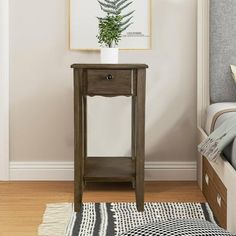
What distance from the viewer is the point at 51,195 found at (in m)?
3.41

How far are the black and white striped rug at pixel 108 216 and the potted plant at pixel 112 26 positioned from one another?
0.79 metres

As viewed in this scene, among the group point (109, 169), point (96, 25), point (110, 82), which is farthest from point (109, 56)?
point (109, 169)

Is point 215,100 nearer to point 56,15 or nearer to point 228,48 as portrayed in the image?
point 228,48

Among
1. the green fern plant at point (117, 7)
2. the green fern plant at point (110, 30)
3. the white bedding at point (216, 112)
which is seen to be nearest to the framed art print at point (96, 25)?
the green fern plant at point (117, 7)

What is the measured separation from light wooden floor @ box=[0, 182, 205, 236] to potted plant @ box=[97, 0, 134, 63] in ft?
2.43

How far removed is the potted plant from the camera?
3.32 m

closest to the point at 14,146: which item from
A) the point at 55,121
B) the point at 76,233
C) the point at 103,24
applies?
the point at 55,121

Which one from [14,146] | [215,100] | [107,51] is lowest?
[14,146]

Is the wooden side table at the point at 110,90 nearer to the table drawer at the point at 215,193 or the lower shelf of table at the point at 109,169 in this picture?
the lower shelf of table at the point at 109,169

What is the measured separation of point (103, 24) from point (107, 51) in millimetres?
165

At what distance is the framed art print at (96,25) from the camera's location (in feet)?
12.0

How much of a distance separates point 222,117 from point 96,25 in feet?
3.39

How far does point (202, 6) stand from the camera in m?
3.64

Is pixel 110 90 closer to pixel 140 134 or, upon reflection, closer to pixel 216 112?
pixel 140 134
